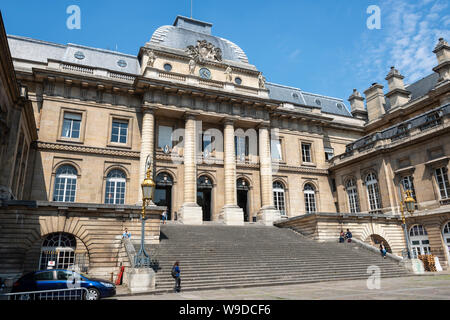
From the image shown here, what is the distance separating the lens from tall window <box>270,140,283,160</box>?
3272 centimetres

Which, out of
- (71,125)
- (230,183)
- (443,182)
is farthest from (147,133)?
(443,182)

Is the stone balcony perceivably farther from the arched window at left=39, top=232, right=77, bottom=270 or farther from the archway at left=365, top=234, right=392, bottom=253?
the arched window at left=39, top=232, right=77, bottom=270

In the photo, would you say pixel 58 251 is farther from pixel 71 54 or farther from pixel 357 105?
pixel 357 105

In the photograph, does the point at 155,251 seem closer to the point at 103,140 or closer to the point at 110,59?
the point at 103,140

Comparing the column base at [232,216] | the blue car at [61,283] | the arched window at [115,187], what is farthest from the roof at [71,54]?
the blue car at [61,283]

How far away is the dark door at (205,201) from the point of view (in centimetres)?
2938

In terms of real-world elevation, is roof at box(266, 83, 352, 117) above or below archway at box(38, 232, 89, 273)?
above

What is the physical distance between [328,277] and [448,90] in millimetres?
21294

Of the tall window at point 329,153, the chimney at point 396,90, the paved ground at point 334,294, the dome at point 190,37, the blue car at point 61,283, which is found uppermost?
the dome at point 190,37

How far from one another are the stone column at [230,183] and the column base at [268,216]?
2.16 meters

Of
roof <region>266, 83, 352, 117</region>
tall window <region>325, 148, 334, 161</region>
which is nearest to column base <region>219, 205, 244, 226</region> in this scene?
tall window <region>325, 148, 334, 161</region>

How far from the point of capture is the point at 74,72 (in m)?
26.6

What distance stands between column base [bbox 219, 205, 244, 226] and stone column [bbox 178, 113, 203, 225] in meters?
2.22

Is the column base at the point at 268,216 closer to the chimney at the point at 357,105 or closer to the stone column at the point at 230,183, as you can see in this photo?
the stone column at the point at 230,183
